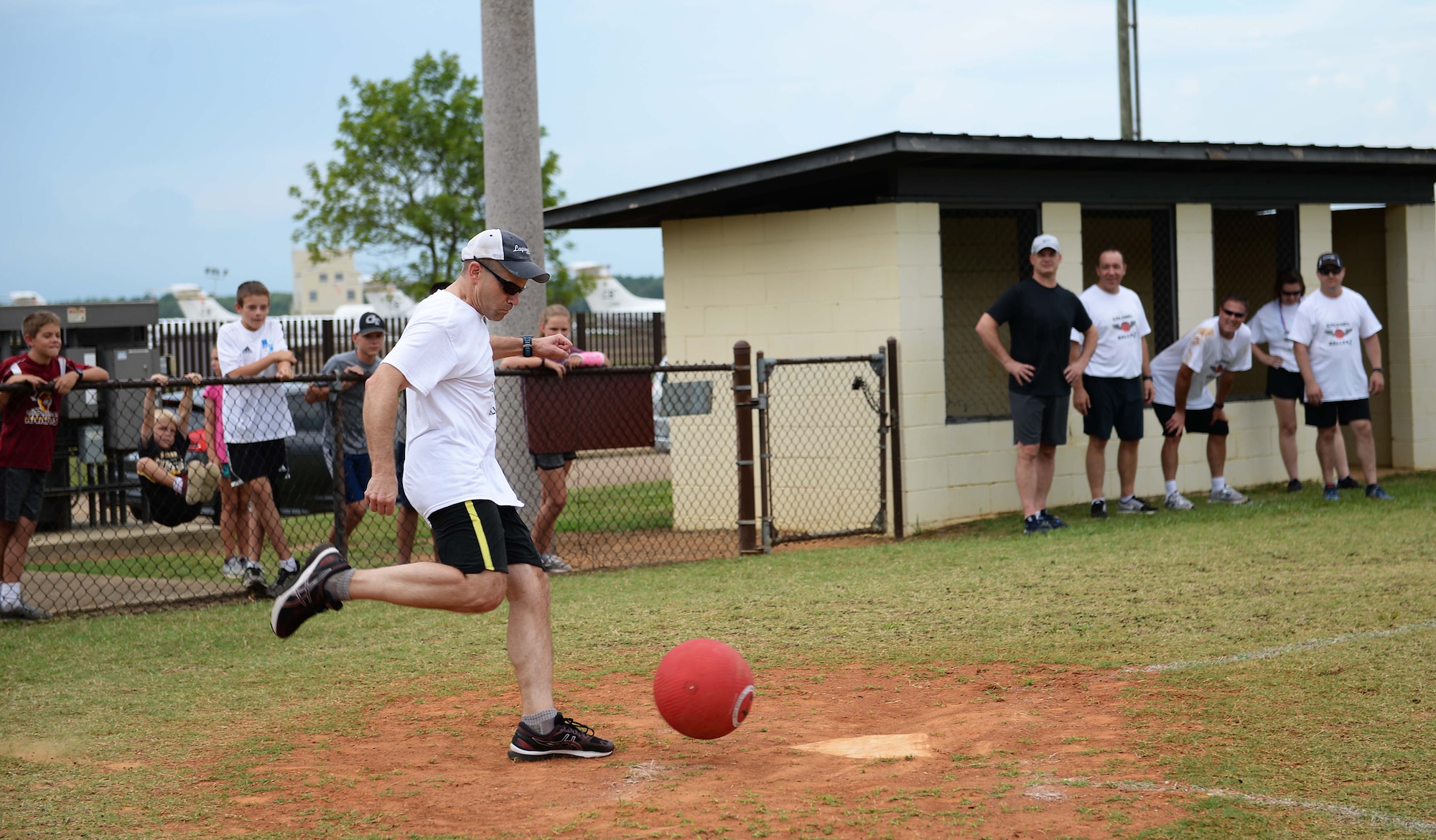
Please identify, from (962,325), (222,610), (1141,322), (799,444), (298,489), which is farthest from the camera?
(962,325)

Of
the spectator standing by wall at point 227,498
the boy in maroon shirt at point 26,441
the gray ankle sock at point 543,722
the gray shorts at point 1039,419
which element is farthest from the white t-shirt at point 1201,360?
the boy in maroon shirt at point 26,441

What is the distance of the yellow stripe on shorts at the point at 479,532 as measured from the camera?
188 inches

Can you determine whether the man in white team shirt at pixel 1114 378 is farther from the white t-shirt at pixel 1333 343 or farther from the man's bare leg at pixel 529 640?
the man's bare leg at pixel 529 640

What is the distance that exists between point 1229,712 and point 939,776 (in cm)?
133

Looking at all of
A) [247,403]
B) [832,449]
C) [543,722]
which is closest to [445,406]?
[543,722]

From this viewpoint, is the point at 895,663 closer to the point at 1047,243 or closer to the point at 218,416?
the point at 1047,243

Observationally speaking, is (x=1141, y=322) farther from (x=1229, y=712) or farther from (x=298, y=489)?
(x=298, y=489)

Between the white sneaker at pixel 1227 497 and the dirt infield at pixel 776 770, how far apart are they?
261 inches

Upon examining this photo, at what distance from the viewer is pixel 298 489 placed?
515 inches

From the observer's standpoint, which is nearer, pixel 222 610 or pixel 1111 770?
pixel 1111 770

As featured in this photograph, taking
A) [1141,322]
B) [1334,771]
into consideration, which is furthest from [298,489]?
[1334,771]

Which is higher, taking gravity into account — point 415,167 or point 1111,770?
point 415,167

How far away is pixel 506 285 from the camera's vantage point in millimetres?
4914

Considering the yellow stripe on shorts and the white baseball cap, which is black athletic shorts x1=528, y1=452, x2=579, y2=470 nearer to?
the white baseball cap
